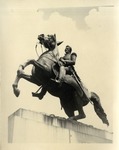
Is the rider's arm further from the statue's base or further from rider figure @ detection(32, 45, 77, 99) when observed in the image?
the statue's base

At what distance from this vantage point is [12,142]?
0.97 metres

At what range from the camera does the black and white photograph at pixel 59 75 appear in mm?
965

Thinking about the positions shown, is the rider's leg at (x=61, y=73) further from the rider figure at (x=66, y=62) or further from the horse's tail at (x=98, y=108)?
the horse's tail at (x=98, y=108)

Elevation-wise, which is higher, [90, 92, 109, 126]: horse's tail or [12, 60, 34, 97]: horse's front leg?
[12, 60, 34, 97]: horse's front leg

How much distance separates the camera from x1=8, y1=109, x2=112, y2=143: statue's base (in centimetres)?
97

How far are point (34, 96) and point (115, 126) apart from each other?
0.28 meters

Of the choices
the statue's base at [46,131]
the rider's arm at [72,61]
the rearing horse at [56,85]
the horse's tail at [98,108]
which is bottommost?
the statue's base at [46,131]

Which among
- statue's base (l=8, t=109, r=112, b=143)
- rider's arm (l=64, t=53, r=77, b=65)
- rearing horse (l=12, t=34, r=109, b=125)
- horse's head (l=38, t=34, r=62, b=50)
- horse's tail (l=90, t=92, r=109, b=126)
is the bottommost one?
statue's base (l=8, t=109, r=112, b=143)

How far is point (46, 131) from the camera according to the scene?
97 cm

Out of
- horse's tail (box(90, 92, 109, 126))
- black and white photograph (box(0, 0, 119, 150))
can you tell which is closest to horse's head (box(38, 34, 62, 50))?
black and white photograph (box(0, 0, 119, 150))

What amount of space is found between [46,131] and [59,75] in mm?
187

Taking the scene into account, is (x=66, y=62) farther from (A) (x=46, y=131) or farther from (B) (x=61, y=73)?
(A) (x=46, y=131)

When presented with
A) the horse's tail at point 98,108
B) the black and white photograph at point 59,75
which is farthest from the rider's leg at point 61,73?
the horse's tail at point 98,108

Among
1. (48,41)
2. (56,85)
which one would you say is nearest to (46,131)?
(56,85)
